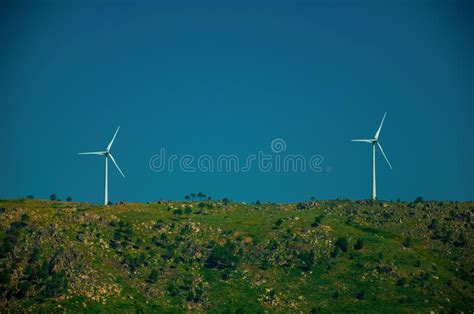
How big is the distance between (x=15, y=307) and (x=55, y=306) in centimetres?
823

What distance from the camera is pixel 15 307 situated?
648 ft

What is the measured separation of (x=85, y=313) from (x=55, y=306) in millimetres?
6521

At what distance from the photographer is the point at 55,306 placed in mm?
199875

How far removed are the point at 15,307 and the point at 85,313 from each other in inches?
572

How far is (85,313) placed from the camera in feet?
655
